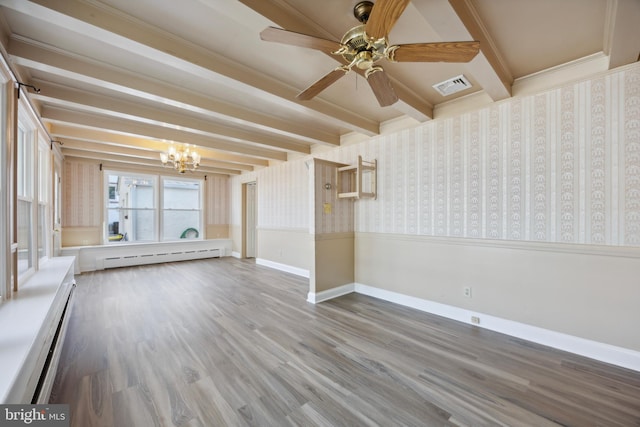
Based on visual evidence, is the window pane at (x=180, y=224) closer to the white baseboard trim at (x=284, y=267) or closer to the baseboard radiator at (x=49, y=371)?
the white baseboard trim at (x=284, y=267)

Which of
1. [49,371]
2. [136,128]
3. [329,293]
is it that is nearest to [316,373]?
[329,293]

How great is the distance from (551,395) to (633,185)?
1.88 meters

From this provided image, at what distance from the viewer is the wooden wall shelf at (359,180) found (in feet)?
12.6

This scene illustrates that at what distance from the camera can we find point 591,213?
232 cm

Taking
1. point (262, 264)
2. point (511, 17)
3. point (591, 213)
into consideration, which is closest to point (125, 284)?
point (262, 264)

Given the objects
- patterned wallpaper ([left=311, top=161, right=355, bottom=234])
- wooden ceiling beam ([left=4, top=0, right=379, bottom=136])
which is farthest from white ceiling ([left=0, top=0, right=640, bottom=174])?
patterned wallpaper ([left=311, top=161, right=355, bottom=234])

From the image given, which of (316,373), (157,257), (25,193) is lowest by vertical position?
(316,373)

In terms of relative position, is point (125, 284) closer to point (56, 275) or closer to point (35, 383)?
point (56, 275)

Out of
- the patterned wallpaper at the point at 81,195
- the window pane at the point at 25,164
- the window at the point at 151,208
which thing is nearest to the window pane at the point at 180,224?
the window at the point at 151,208

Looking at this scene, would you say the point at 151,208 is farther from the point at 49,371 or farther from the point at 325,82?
the point at 325,82

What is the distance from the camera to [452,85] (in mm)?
2744

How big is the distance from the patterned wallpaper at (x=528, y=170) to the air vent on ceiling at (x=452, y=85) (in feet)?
1.28

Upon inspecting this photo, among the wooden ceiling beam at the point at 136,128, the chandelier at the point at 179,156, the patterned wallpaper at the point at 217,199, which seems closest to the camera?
the wooden ceiling beam at the point at 136,128

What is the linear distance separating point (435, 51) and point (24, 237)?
14.1 feet
